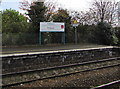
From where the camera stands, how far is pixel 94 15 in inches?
1198

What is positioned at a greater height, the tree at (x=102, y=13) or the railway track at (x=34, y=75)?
the tree at (x=102, y=13)

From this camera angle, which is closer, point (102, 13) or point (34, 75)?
point (34, 75)

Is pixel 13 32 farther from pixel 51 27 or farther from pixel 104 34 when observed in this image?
pixel 104 34

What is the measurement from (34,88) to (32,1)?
19.5 meters

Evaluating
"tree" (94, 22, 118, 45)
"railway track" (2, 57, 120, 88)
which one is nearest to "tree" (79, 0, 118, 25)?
"tree" (94, 22, 118, 45)

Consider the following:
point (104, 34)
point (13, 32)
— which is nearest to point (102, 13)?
point (104, 34)

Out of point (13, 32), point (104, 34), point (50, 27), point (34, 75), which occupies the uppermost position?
point (50, 27)

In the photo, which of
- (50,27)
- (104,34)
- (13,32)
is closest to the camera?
(50,27)

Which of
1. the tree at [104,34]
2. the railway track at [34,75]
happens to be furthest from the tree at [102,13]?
the railway track at [34,75]

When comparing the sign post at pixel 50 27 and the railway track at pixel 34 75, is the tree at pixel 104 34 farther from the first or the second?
the railway track at pixel 34 75

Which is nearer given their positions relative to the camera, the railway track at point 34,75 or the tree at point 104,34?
the railway track at point 34,75

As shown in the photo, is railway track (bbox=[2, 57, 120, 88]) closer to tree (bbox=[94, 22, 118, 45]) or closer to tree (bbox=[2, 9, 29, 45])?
tree (bbox=[2, 9, 29, 45])

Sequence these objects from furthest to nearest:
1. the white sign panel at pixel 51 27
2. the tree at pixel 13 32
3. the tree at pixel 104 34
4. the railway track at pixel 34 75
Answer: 1. the tree at pixel 104 34
2. the white sign panel at pixel 51 27
3. the tree at pixel 13 32
4. the railway track at pixel 34 75

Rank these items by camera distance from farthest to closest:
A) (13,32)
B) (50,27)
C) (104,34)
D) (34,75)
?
(104,34) → (13,32) → (50,27) → (34,75)
